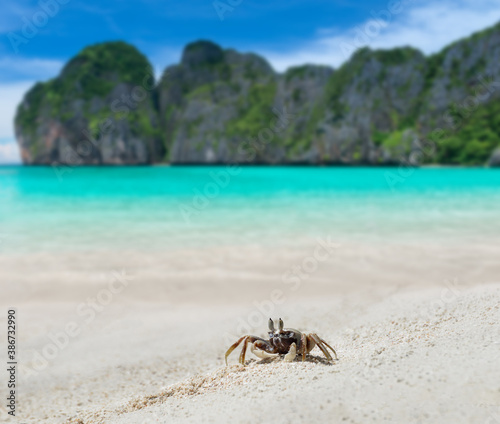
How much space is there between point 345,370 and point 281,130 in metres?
135

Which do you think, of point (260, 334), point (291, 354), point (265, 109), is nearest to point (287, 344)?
point (291, 354)

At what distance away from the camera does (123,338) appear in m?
5.98

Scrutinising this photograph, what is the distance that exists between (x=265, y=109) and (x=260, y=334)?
147646 millimetres

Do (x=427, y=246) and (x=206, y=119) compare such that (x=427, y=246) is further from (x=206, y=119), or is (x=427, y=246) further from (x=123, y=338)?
(x=206, y=119)

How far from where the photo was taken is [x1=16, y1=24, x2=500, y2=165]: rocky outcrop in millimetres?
103188

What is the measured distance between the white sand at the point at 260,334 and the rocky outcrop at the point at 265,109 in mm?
96370

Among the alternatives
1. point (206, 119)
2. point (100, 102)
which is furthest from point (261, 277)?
point (100, 102)

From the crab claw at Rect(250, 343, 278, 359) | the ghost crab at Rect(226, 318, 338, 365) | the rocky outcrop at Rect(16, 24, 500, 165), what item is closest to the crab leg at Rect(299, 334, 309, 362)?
the ghost crab at Rect(226, 318, 338, 365)

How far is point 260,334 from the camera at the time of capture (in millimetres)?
6031

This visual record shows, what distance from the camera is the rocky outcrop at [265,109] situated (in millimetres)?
103188

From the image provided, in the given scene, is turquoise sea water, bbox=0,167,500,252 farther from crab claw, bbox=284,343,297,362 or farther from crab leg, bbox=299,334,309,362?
crab claw, bbox=284,343,297,362

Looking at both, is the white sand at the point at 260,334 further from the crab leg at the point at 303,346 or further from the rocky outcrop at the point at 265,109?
the rocky outcrop at the point at 265,109

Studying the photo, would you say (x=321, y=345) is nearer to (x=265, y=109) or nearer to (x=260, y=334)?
(x=260, y=334)

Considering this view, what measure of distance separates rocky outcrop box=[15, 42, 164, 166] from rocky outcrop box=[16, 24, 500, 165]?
0.40 m
